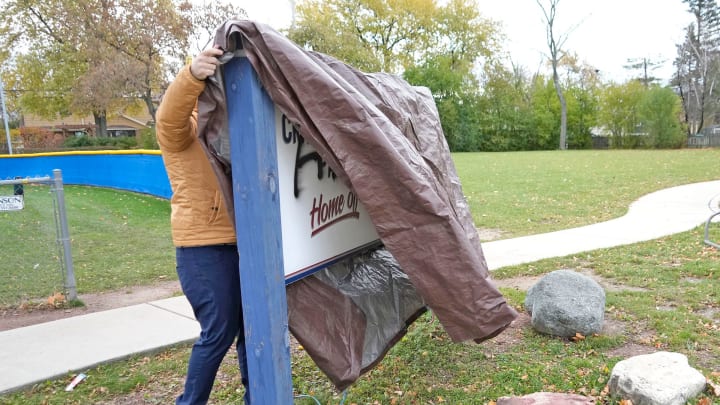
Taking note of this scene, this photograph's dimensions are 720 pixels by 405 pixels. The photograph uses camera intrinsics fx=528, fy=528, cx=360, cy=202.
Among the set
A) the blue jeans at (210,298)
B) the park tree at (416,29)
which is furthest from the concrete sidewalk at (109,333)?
the park tree at (416,29)

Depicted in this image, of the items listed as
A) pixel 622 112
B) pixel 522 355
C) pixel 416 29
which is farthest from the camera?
pixel 416 29

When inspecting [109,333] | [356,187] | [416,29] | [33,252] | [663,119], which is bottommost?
[109,333]

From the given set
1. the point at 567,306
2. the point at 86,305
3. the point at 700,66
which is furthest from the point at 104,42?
the point at 700,66

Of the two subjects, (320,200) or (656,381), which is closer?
(320,200)

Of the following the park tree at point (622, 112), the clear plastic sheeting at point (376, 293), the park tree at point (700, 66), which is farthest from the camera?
the park tree at point (700, 66)

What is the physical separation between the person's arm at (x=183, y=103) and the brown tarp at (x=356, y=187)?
6 centimetres

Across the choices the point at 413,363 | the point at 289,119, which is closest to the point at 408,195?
the point at 289,119

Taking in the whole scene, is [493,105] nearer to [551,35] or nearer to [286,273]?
[551,35]

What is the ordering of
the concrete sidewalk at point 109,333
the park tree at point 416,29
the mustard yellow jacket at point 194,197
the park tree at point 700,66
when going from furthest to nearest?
the park tree at point 416,29
the park tree at point 700,66
the concrete sidewalk at point 109,333
the mustard yellow jacket at point 194,197

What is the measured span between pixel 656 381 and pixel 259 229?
8.30 feet

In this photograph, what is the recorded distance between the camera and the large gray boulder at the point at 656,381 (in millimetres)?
3018

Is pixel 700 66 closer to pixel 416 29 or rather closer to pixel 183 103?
pixel 416 29

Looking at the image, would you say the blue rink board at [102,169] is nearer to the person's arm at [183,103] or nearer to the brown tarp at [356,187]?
the person's arm at [183,103]

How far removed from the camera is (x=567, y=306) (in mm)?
4277
